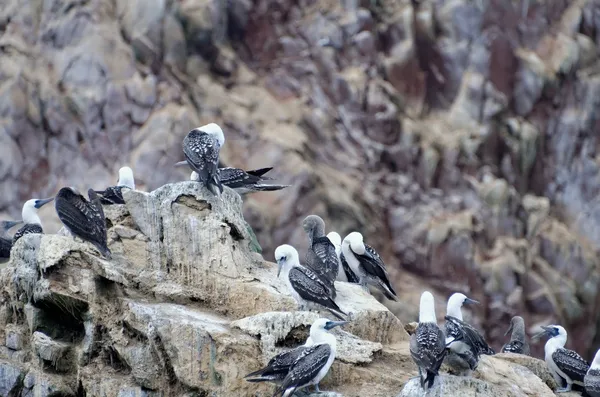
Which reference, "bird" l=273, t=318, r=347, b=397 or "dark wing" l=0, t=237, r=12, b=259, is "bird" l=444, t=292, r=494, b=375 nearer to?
"bird" l=273, t=318, r=347, b=397

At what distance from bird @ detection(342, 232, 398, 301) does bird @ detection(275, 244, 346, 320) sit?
8.23ft

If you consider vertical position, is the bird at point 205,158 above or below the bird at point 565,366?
above

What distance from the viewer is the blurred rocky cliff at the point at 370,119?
1486 inches

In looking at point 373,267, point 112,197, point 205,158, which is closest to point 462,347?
point 373,267

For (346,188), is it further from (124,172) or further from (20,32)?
(124,172)

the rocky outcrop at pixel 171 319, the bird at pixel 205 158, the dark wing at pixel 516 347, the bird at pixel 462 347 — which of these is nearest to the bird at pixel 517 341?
the dark wing at pixel 516 347

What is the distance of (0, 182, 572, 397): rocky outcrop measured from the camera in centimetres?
1706

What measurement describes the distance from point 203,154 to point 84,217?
207 cm

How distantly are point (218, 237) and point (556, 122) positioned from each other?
2805 centimetres

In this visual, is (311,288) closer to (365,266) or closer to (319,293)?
(319,293)

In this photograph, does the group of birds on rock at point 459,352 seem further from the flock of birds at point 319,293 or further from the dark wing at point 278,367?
the dark wing at point 278,367

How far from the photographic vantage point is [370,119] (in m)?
42.0

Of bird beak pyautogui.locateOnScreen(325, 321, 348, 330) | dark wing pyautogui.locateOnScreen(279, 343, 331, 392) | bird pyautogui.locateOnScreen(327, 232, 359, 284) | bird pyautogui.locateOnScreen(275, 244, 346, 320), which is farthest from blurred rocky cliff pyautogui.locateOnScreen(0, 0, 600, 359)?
dark wing pyautogui.locateOnScreen(279, 343, 331, 392)

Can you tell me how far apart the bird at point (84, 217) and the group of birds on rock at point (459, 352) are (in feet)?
15.1
